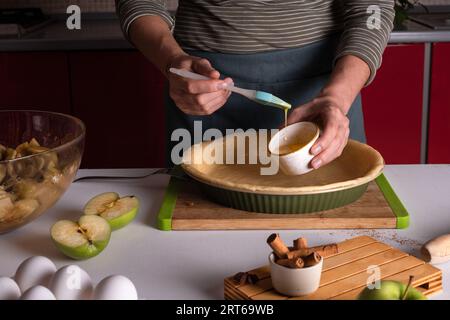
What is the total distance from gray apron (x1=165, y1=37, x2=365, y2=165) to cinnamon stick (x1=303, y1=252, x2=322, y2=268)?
71 cm

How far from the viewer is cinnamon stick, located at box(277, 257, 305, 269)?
809 mm

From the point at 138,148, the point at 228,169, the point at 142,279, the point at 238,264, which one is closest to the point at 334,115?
the point at 228,169

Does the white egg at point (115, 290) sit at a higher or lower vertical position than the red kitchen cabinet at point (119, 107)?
higher

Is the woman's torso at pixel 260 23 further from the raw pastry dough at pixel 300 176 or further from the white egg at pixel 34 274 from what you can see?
the white egg at pixel 34 274

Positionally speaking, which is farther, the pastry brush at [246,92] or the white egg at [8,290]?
the pastry brush at [246,92]

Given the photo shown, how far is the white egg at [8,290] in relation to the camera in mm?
744

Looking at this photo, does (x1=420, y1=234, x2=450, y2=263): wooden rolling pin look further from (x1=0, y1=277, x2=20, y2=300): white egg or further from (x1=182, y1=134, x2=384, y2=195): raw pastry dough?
(x1=0, y1=277, x2=20, y2=300): white egg

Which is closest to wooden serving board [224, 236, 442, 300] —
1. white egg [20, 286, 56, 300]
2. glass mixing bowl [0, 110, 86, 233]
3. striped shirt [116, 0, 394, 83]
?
white egg [20, 286, 56, 300]

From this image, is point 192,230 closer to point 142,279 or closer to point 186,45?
point 142,279

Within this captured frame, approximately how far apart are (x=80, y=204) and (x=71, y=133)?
12cm

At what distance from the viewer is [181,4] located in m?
1.55

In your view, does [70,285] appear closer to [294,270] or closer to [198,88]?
Result: [294,270]

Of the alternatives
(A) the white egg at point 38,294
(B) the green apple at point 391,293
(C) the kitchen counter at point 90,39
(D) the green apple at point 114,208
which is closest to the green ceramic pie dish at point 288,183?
(D) the green apple at point 114,208
